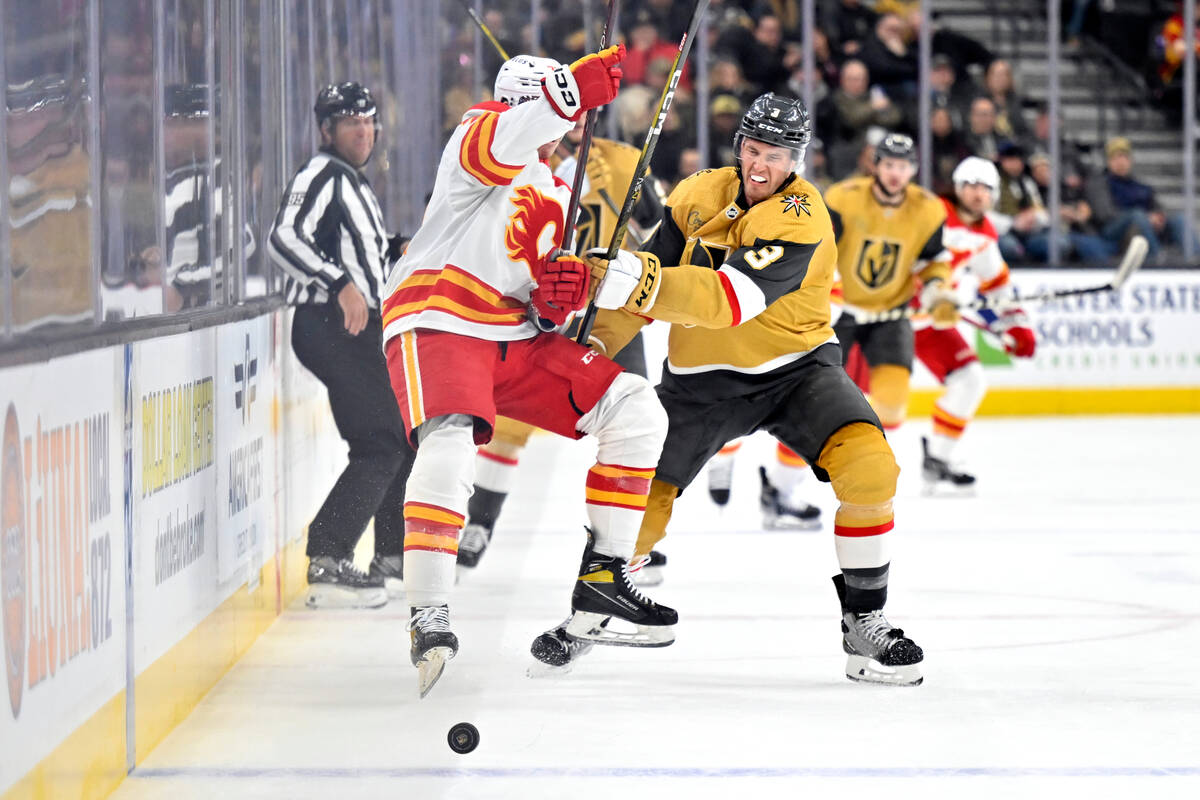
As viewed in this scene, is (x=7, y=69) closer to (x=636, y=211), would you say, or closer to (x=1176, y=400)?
(x=636, y=211)

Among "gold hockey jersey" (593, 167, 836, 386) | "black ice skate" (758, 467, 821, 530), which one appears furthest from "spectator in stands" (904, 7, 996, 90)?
"gold hockey jersey" (593, 167, 836, 386)

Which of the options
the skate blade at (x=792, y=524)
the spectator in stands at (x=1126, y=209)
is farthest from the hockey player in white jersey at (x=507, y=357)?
the spectator in stands at (x=1126, y=209)

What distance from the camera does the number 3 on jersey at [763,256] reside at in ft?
9.64

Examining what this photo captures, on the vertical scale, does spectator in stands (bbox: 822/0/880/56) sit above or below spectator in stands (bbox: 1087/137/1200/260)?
above

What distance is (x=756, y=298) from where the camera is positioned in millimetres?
2922

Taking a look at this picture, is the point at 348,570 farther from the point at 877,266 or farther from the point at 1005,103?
the point at 1005,103

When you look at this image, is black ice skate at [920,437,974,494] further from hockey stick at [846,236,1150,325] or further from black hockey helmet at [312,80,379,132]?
black hockey helmet at [312,80,379,132]

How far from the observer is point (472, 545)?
4199mm

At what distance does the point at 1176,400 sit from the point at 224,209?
6.58m

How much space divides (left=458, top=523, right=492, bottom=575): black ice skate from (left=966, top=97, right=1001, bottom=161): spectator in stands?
17.9ft

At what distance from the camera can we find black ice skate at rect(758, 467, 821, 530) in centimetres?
509

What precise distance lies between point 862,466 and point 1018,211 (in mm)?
6205

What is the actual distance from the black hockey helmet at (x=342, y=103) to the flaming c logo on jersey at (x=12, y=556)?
2.00 m

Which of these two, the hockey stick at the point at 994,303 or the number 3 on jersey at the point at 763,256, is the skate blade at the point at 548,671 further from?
the hockey stick at the point at 994,303
